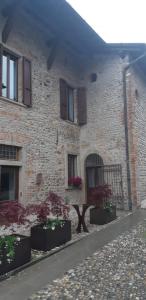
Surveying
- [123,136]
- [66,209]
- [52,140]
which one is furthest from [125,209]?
[66,209]

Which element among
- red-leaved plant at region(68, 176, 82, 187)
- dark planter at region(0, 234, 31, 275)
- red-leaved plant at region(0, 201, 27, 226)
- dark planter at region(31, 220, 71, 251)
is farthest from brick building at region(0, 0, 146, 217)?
dark planter at region(0, 234, 31, 275)

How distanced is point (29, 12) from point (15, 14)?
785 millimetres

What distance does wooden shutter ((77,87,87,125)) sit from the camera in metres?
12.2

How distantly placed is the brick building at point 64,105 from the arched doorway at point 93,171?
4cm

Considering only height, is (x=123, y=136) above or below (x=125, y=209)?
above

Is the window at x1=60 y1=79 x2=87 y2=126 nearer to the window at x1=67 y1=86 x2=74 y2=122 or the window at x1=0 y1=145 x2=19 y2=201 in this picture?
the window at x1=67 y1=86 x2=74 y2=122

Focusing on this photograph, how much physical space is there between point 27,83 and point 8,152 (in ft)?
7.71

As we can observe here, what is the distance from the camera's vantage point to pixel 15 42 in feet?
29.3

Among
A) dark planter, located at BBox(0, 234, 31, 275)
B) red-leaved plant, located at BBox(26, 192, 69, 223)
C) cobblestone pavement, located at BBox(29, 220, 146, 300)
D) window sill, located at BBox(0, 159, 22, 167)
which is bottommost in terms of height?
cobblestone pavement, located at BBox(29, 220, 146, 300)

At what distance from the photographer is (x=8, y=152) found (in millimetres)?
8531

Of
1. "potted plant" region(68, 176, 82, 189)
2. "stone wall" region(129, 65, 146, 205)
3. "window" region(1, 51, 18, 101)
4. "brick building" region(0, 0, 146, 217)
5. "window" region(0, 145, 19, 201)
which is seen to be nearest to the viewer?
"window" region(0, 145, 19, 201)

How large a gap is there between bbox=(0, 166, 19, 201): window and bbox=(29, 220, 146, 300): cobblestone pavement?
158 inches

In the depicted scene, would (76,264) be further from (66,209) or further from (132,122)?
(132,122)

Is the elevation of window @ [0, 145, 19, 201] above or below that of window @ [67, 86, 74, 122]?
below
